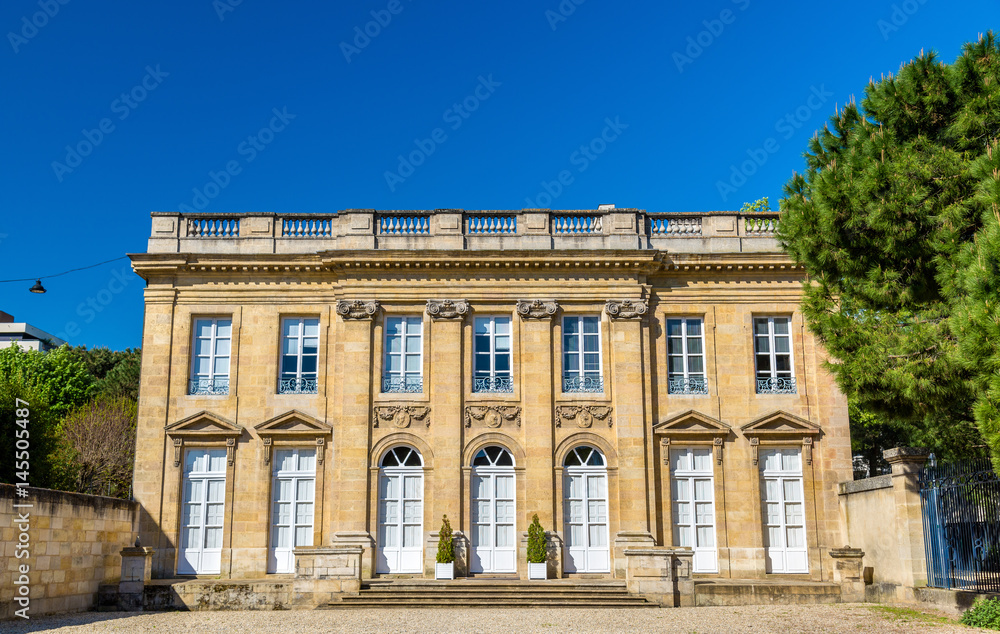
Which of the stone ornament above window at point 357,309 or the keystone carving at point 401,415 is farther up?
the stone ornament above window at point 357,309

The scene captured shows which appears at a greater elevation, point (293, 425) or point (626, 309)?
point (626, 309)

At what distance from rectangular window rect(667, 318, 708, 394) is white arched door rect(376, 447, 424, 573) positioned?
20.4ft

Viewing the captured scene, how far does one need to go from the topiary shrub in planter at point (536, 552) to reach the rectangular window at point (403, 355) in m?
4.07

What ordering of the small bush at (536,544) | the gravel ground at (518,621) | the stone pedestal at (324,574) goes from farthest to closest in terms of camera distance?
the small bush at (536,544) → the stone pedestal at (324,574) → the gravel ground at (518,621)

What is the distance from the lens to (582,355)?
19766mm

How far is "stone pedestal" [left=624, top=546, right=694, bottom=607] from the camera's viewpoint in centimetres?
1591

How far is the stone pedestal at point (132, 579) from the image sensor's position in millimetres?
15852

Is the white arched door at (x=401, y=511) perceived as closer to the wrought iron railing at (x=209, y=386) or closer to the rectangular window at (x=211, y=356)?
the wrought iron railing at (x=209, y=386)

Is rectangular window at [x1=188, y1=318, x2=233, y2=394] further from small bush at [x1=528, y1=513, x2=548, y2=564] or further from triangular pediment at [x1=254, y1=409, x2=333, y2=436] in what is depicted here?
small bush at [x1=528, y1=513, x2=548, y2=564]

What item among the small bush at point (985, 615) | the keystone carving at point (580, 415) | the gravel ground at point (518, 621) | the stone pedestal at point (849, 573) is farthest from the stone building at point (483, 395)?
the small bush at point (985, 615)

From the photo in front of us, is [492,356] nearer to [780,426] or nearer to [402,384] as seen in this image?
[402,384]

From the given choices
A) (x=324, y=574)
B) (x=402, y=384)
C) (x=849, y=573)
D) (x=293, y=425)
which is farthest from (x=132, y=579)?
(x=849, y=573)

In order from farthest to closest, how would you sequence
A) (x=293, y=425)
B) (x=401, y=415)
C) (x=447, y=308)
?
(x=447, y=308) < (x=293, y=425) < (x=401, y=415)

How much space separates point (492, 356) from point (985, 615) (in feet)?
35.5
